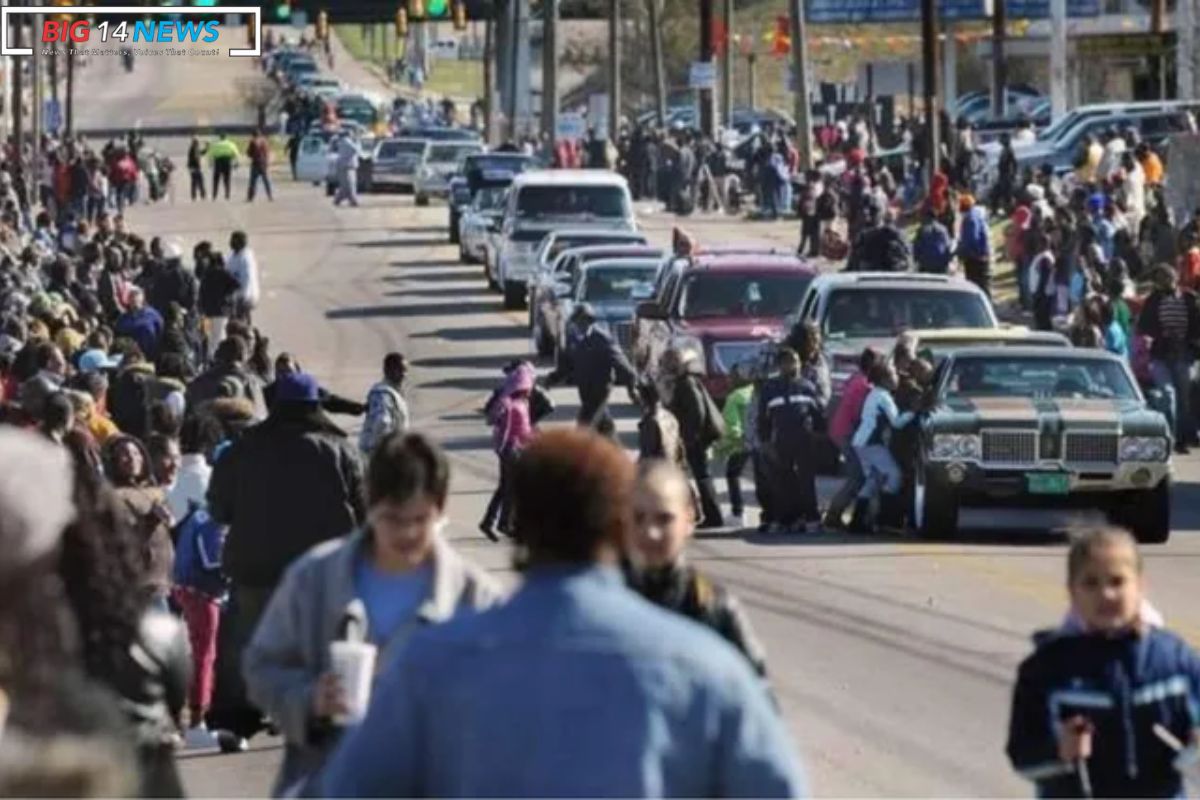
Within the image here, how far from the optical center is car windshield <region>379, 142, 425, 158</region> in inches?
3177

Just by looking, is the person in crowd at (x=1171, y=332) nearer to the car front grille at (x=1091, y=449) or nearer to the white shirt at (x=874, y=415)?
the white shirt at (x=874, y=415)

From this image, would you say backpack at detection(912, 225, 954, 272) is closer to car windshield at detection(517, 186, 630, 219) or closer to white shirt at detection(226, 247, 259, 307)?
car windshield at detection(517, 186, 630, 219)

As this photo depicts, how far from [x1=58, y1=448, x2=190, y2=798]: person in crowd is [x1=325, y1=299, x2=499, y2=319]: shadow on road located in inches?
1612

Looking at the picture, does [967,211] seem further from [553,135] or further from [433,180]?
[553,135]

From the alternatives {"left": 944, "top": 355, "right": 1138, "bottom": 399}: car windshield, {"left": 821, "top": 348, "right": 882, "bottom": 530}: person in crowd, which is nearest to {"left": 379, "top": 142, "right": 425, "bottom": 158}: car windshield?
{"left": 821, "top": 348, "right": 882, "bottom": 530}: person in crowd

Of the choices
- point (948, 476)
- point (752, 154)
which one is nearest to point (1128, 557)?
point (948, 476)

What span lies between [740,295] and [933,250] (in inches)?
384

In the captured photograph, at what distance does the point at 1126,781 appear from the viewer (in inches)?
331

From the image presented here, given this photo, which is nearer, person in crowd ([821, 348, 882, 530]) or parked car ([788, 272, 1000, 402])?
person in crowd ([821, 348, 882, 530])

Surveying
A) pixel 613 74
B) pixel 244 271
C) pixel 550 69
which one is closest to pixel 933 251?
pixel 244 271

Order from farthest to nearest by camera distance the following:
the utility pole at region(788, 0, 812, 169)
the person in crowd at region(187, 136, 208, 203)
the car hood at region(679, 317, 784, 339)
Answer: the person in crowd at region(187, 136, 208, 203)
the utility pole at region(788, 0, 812, 169)
the car hood at region(679, 317, 784, 339)

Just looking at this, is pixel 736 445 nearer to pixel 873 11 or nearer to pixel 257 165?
pixel 257 165

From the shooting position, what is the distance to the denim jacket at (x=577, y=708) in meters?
5.72

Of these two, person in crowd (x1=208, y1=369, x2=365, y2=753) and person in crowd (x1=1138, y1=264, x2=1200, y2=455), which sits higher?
person in crowd (x1=208, y1=369, x2=365, y2=753)
